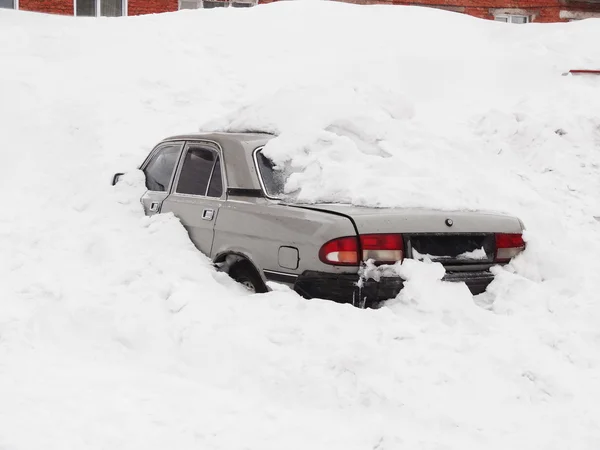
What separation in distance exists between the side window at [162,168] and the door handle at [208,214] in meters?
0.93

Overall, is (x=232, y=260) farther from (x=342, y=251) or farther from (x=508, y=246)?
(x=508, y=246)

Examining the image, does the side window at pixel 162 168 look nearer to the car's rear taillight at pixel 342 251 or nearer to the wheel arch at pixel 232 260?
the wheel arch at pixel 232 260

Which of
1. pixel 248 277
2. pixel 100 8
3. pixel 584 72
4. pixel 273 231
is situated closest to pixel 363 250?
pixel 273 231

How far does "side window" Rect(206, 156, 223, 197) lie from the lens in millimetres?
5820

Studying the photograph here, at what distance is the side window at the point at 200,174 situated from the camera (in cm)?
591

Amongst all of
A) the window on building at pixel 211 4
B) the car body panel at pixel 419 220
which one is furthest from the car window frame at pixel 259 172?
Result: the window on building at pixel 211 4

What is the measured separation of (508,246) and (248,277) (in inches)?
76.4

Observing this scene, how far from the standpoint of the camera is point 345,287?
4664 millimetres

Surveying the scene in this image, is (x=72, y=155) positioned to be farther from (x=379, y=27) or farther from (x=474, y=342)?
(x=379, y=27)

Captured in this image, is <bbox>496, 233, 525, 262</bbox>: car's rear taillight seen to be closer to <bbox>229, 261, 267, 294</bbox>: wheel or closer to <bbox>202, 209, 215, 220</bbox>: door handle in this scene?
<bbox>229, 261, 267, 294</bbox>: wheel

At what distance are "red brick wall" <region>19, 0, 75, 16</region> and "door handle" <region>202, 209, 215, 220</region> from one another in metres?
15.9

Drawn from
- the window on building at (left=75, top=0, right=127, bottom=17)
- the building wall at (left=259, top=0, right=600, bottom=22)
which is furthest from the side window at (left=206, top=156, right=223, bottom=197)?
the building wall at (left=259, top=0, right=600, bottom=22)

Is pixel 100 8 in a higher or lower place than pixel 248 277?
higher

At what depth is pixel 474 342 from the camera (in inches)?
176
